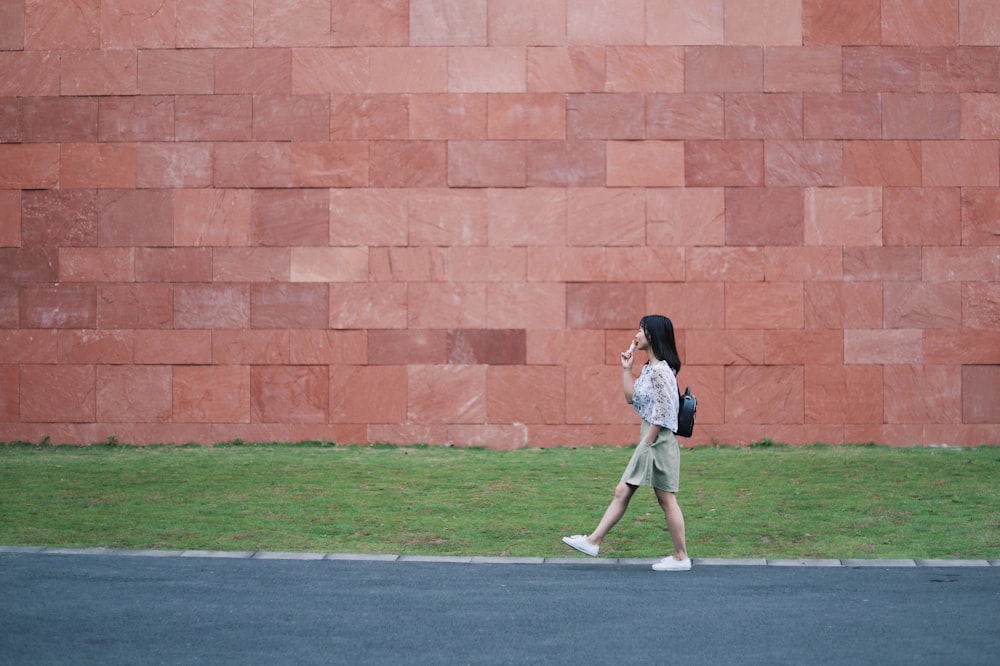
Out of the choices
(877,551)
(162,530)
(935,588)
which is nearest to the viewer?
(935,588)

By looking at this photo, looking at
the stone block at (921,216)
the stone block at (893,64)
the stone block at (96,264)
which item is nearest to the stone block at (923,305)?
the stone block at (921,216)

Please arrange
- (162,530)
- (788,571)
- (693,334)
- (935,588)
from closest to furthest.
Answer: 1. (935,588)
2. (788,571)
3. (162,530)
4. (693,334)

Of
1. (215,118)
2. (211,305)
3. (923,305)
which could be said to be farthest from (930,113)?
(211,305)

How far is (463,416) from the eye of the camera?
52.8ft

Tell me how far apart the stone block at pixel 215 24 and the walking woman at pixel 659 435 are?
30.3 ft

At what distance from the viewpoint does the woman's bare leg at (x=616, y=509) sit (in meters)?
9.16

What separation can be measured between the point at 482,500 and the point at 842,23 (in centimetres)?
826

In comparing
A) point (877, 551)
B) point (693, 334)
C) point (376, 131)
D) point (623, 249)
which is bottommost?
point (877, 551)

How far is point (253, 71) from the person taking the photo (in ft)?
53.5

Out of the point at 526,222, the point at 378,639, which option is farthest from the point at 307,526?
the point at 526,222

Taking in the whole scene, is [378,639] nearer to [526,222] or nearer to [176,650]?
[176,650]

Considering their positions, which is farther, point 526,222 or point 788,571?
point 526,222

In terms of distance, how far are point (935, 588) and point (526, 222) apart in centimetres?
885

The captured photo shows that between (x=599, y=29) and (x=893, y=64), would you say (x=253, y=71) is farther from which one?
(x=893, y=64)
